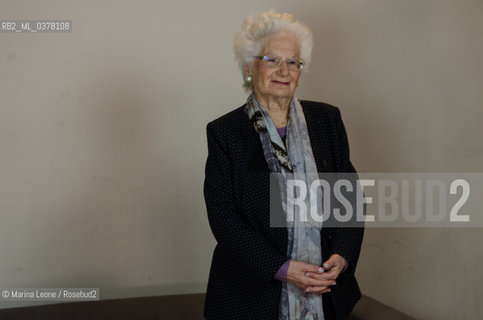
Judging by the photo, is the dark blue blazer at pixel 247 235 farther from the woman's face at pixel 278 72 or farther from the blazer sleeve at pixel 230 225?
the woman's face at pixel 278 72

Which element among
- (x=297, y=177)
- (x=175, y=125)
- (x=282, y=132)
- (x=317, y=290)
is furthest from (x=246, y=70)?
(x=175, y=125)

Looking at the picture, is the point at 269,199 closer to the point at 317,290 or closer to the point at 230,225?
the point at 230,225

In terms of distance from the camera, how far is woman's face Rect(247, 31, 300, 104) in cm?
234

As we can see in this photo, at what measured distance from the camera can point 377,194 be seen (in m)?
3.84

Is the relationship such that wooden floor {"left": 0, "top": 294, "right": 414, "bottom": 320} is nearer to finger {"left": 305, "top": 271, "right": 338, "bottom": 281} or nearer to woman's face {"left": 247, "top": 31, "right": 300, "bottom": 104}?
finger {"left": 305, "top": 271, "right": 338, "bottom": 281}

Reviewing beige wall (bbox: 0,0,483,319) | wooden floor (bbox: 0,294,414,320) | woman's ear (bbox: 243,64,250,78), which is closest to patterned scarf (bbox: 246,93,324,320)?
woman's ear (bbox: 243,64,250,78)

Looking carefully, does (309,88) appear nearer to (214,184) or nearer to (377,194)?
(377,194)

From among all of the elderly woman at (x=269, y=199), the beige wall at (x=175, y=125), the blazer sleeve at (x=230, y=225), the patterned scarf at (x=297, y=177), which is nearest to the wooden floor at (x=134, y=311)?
the beige wall at (x=175, y=125)

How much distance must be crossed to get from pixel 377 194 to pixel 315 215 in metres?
1.62

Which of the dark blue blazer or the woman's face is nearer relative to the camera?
the dark blue blazer

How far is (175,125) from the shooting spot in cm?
340

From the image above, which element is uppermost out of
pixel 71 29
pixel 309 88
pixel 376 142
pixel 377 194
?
pixel 71 29

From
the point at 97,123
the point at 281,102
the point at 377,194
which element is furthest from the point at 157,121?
the point at 377,194

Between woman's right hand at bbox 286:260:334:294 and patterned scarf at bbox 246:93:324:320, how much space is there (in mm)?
63
